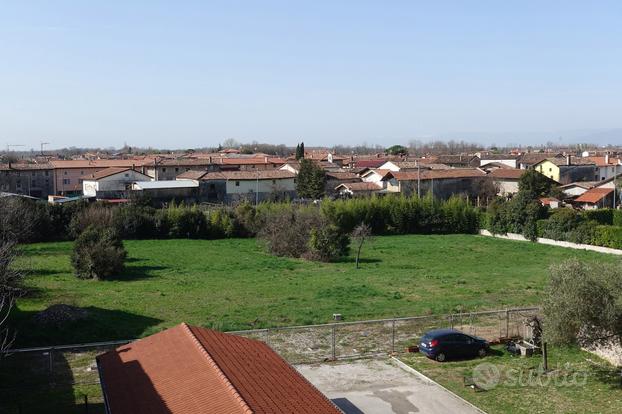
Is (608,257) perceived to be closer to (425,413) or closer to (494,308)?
(494,308)

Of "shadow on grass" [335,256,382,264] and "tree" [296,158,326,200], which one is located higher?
"tree" [296,158,326,200]

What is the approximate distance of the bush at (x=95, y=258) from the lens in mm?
33250

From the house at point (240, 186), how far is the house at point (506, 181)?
85.7 ft

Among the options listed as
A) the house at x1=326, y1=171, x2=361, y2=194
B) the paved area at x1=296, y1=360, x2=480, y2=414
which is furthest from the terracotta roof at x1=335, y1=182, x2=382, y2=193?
the paved area at x1=296, y1=360, x2=480, y2=414

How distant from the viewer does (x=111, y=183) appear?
7662 centimetres

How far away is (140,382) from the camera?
44.1ft

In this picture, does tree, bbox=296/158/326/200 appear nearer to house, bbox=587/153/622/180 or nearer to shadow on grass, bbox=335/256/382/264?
shadow on grass, bbox=335/256/382/264

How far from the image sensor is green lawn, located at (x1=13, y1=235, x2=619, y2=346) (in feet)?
80.1

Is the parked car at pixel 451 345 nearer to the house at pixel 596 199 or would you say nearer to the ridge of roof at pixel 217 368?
the ridge of roof at pixel 217 368

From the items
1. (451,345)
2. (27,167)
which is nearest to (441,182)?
(451,345)

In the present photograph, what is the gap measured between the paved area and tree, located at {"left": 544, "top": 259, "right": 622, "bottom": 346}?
134 inches

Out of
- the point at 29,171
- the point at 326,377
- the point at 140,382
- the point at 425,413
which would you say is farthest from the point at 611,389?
the point at 29,171

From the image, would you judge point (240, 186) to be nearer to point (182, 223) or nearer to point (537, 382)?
point (182, 223)

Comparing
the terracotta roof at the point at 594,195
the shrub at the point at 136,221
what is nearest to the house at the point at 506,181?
the terracotta roof at the point at 594,195
